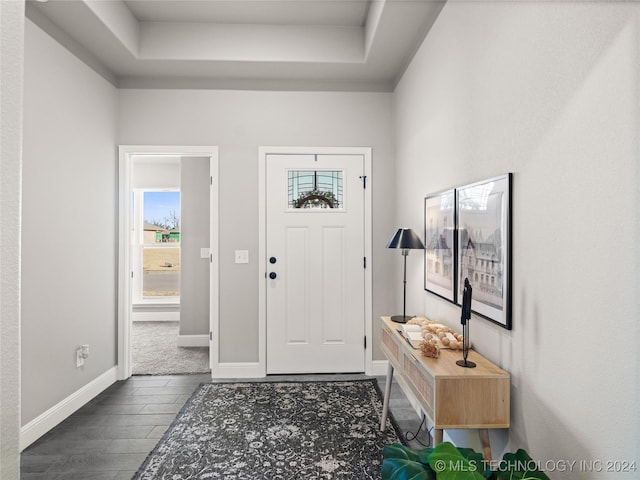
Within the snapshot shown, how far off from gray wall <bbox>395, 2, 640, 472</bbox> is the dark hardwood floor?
1241 mm

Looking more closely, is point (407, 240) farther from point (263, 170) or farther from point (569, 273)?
point (263, 170)

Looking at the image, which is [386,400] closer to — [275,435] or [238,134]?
[275,435]

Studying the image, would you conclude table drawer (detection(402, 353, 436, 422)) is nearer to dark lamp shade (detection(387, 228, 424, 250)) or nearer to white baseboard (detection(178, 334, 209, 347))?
dark lamp shade (detection(387, 228, 424, 250))

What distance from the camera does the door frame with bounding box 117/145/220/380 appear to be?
337 centimetres

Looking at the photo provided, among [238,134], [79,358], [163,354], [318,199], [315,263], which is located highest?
[238,134]

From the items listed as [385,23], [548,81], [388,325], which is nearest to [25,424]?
[388,325]

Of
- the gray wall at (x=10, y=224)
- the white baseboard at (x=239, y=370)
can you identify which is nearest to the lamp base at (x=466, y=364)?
the gray wall at (x=10, y=224)

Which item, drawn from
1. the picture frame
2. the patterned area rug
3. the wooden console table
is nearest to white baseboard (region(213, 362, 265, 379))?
the patterned area rug

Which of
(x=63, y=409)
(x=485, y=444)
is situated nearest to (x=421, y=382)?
(x=485, y=444)

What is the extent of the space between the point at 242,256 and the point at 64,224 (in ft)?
4.51

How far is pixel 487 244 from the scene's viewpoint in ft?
5.57

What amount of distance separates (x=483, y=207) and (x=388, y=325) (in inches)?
39.2

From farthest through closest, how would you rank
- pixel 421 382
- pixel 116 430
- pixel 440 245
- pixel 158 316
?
1. pixel 158 316
2. pixel 116 430
3. pixel 440 245
4. pixel 421 382

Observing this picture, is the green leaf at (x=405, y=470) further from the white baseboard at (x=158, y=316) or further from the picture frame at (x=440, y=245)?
the white baseboard at (x=158, y=316)
